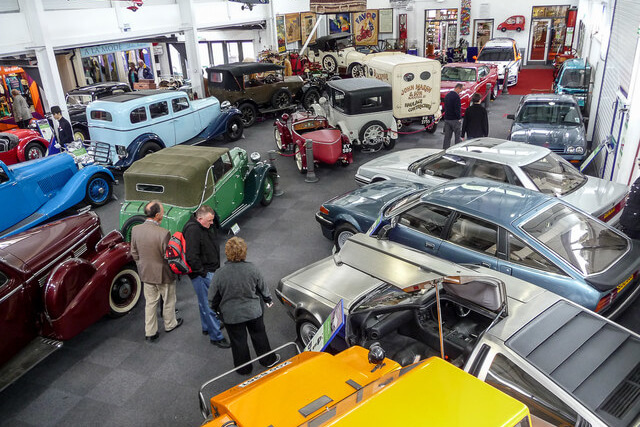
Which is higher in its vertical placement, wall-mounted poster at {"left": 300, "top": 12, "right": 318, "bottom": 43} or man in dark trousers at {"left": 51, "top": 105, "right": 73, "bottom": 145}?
wall-mounted poster at {"left": 300, "top": 12, "right": 318, "bottom": 43}

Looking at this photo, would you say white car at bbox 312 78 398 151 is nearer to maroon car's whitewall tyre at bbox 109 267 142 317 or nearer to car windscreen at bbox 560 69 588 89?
car windscreen at bbox 560 69 588 89

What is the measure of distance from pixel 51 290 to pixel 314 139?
6.48 meters

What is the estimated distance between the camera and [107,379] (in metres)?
4.97

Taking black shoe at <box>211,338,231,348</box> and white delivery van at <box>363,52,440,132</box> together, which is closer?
black shoe at <box>211,338,231,348</box>

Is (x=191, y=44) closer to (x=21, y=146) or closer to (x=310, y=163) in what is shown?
(x=21, y=146)

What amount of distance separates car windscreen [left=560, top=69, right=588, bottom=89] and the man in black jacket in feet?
41.8

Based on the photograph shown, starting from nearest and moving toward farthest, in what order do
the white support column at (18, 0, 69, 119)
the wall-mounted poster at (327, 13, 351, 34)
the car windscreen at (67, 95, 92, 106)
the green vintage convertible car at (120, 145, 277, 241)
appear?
the green vintage convertible car at (120, 145, 277, 241), the white support column at (18, 0, 69, 119), the car windscreen at (67, 95, 92, 106), the wall-mounted poster at (327, 13, 351, 34)

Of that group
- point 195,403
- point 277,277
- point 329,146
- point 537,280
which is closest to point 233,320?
point 195,403

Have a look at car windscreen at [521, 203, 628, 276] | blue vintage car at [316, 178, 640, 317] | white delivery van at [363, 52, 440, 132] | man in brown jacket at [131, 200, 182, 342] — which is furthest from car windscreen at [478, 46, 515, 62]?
man in brown jacket at [131, 200, 182, 342]

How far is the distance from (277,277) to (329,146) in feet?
14.1

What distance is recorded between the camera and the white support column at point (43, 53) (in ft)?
35.6

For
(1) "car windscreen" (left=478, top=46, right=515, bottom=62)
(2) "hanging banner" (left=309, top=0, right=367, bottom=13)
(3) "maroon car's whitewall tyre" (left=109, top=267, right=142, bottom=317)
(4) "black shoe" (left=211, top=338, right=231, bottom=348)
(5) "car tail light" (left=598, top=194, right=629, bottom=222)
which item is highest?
(2) "hanging banner" (left=309, top=0, right=367, bottom=13)

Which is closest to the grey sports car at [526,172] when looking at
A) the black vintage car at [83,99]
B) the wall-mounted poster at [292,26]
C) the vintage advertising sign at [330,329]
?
the vintage advertising sign at [330,329]

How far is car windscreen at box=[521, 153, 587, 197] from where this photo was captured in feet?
21.2
